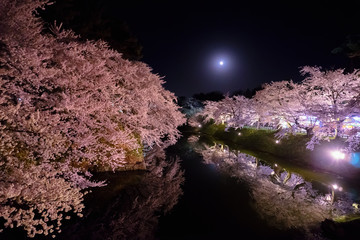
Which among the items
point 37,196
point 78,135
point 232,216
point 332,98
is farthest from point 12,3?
point 332,98

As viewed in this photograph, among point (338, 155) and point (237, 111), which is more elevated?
point (237, 111)

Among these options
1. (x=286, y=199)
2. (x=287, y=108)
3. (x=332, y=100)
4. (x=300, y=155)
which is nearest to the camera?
(x=286, y=199)

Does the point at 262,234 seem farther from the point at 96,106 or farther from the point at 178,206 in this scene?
the point at 96,106

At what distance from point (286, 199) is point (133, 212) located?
7346 millimetres

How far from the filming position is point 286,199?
9.45 m

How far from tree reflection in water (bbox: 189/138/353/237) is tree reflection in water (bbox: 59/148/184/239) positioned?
404cm

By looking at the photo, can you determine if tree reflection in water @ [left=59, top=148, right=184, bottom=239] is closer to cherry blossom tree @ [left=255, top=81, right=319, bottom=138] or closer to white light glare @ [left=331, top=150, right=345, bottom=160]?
white light glare @ [left=331, top=150, right=345, bottom=160]

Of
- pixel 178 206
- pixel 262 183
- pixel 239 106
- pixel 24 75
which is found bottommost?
pixel 178 206

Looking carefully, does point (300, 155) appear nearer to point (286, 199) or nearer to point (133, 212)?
point (286, 199)

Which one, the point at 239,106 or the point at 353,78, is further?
the point at 239,106

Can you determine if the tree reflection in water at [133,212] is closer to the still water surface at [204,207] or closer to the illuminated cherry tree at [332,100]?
the still water surface at [204,207]

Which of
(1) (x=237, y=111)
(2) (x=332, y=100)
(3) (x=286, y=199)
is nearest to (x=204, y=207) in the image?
(3) (x=286, y=199)

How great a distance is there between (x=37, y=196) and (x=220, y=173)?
420 inches

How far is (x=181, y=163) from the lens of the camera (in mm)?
15898
